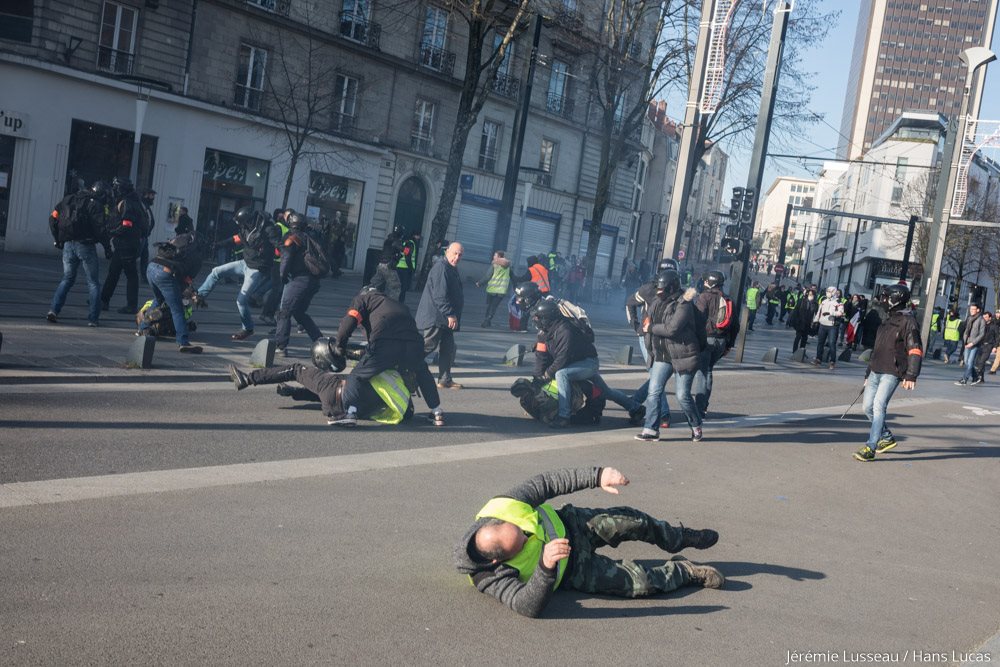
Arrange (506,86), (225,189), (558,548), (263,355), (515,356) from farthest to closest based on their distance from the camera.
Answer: (506,86), (225,189), (515,356), (263,355), (558,548)

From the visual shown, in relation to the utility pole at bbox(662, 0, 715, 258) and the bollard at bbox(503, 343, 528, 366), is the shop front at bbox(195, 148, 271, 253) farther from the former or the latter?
the bollard at bbox(503, 343, 528, 366)

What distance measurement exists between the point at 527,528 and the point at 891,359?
668 centimetres

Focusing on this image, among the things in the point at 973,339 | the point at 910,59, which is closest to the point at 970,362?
the point at 973,339

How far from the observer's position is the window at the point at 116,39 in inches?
979

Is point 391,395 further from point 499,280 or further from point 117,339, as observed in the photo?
point 499,280

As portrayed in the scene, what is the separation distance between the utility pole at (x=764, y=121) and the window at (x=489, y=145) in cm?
1746

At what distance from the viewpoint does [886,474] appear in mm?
9695

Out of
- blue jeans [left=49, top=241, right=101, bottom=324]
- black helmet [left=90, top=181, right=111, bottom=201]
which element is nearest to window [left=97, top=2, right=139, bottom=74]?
black helmet [left=90, top=181, right=111, bottom=201]

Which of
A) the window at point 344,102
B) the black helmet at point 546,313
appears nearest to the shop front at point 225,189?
the window at point 344,102

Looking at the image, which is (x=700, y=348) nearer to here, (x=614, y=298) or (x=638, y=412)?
(x=638, y=412)

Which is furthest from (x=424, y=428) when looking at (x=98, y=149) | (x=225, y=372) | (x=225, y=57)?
(x=225, y=57)

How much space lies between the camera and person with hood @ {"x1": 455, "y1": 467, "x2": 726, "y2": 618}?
4.62 m

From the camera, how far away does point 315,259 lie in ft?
40.1

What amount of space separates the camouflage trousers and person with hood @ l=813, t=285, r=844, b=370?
671 inches
